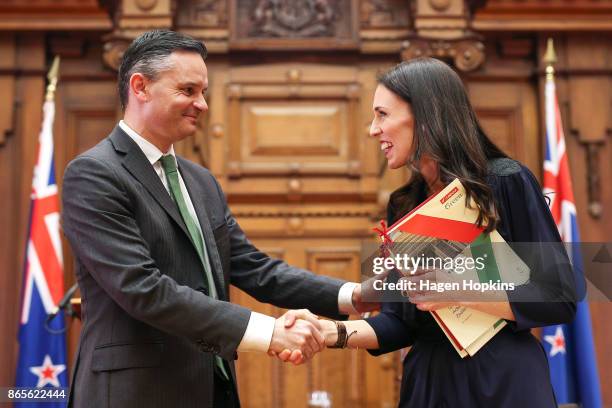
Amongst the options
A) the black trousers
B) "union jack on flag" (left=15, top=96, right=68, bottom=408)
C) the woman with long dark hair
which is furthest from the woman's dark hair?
"union jack on flag" (left=15, top=96, right=68, bottom=408)

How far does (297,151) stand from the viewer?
418 centimetres

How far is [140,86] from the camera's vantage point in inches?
79.3

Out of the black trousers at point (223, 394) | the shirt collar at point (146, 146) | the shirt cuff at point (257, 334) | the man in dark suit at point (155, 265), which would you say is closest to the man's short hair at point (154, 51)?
the man in dark suit at point (155, 265)

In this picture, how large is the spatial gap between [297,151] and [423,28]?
96 cm

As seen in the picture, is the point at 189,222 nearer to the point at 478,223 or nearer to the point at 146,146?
the point at 146,146

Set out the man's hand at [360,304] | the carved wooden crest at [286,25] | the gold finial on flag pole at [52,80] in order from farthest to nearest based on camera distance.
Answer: the carved wooden crest at [286,25], the gold finial on flag pole at [52,80], the man's hand at [360,304]

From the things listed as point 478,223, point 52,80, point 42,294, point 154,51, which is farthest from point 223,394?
point 52,80

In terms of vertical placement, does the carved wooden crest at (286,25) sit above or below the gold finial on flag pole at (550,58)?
above

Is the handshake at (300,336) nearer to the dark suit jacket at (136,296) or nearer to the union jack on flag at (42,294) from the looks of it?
the dark suit jacket at (136,296)

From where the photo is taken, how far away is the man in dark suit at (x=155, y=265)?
177 centimetres

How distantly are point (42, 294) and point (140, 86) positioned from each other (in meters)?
2.11

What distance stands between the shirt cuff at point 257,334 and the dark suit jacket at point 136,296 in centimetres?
2

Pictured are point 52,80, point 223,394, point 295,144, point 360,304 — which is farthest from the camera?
point 295,144

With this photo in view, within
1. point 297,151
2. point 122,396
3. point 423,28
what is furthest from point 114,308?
point 423,28
